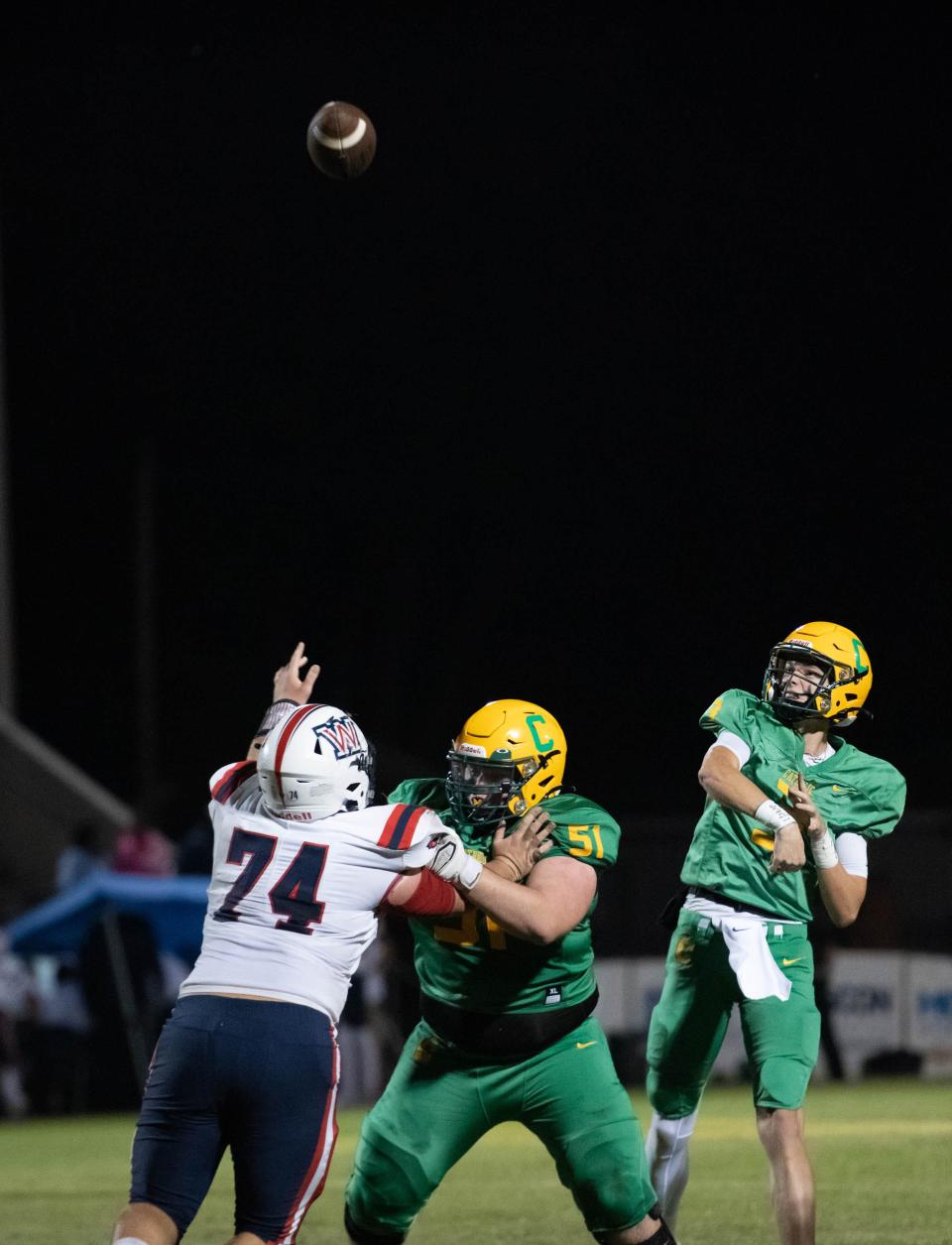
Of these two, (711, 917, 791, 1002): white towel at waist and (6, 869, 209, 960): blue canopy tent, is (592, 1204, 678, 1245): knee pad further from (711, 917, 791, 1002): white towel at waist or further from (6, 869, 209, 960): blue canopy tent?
(6, 869, 209, 960): blue canopy tent

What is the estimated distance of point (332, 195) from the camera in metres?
29.7

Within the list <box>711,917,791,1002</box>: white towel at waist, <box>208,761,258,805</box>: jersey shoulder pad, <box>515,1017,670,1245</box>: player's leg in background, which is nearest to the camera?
<box>208,761,258,805</box>: jersey shoulder pad

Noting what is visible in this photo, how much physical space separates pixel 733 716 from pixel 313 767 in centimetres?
224

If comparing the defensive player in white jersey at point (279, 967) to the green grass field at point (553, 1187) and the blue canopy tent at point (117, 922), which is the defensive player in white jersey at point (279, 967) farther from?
the blue canopy tent at point (117, 922)

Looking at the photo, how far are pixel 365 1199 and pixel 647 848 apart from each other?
12493 mm

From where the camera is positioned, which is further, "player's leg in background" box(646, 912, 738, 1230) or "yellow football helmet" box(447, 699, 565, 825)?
"player's leg in background" box(646, 912, 738, 1230)

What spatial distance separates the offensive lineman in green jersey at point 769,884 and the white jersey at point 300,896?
167 cm

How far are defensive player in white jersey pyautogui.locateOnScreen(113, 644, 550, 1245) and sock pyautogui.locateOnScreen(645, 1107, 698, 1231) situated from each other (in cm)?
192

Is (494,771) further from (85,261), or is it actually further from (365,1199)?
(85,261)

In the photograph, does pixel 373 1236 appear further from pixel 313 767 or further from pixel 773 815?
pixel 773 815

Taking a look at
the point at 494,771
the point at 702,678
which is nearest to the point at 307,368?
the point at 702,678

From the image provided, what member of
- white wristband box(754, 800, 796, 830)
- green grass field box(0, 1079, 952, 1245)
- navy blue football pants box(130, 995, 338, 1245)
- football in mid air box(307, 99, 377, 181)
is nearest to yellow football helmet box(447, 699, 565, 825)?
white wristband box(754, 800, 796, 830)

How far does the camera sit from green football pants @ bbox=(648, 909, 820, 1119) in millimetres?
5855

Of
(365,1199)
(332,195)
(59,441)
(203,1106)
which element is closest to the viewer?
(203,1106)
